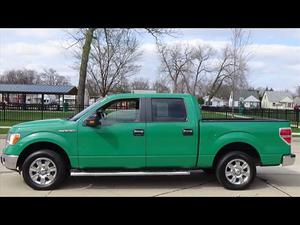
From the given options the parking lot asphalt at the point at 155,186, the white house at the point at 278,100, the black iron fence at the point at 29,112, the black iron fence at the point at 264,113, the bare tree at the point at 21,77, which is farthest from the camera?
the white house at the point at 278,100

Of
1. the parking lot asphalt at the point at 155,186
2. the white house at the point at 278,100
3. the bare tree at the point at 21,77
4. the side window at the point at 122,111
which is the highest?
the bare tree at the point at 21,77

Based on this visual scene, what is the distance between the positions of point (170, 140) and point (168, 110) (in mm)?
601

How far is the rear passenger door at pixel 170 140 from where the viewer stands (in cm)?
733

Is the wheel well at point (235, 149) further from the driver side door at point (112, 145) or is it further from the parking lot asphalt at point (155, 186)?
the driver side door at point (112, 145)

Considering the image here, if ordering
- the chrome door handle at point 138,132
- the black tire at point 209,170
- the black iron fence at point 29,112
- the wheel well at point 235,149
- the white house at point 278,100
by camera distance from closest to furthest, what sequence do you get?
the chrome door handle at point 138,132 → the wheel well at point 235,149 → the black tire at point 209,170 → the black iron fence at point 29,112 → the white house at point 278,100

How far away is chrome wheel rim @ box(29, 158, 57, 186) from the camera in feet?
23.6

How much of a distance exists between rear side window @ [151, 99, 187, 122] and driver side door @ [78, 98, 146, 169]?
0.34m

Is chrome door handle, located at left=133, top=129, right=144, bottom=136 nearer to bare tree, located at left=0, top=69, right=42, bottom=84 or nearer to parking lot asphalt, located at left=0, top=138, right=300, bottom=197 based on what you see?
parking lot asphalt, located at left=0, top=138, right=300, bottom=197

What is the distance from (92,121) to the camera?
7.18 metres

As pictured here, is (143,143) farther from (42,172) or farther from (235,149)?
(42,172)

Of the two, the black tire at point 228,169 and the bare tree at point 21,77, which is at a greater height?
→ the bare tree at point 21,77

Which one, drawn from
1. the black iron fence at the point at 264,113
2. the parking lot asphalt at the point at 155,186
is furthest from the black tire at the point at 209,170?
the black iron fence at the point at 264,113

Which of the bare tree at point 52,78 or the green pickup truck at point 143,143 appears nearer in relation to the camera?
the green pickup truck at point 143,143
